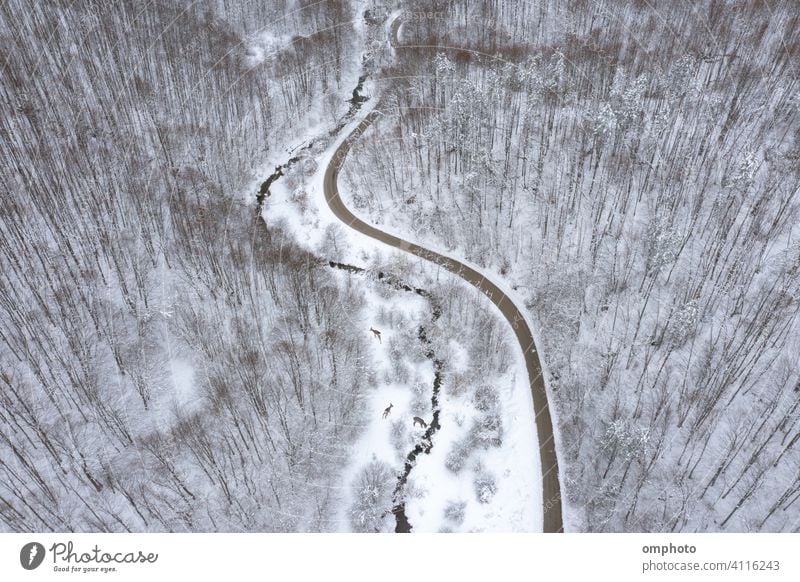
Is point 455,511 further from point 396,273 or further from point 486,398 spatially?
point 396,273

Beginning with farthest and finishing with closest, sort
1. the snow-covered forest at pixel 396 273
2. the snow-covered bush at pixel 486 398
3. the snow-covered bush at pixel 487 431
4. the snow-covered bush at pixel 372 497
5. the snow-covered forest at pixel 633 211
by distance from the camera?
the snow-covered bush at pixel 486 398
the snow-covered bush at pixel 487 431
the snow-covered forest at pixel 396 273
the snow-covered forest at pixel 633 211
the snow-covered bush at pixel 372 497

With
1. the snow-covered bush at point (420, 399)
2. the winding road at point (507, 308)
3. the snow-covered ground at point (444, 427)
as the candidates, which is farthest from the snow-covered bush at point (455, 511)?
the snow-covered bush at point (420, 399)

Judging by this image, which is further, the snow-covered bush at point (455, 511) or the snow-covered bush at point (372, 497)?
the snow-covered bush at point (372, 497)

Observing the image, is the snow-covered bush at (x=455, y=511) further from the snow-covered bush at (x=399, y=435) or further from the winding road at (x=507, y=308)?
the winding road at (x=507, y=308)

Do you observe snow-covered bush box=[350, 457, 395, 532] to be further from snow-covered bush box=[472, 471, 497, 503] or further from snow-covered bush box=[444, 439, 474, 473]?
snow-covered bush box=[472, 471, 497, 503]

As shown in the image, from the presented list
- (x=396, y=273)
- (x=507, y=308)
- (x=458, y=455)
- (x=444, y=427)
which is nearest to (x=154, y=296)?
(x=396, y=273)
